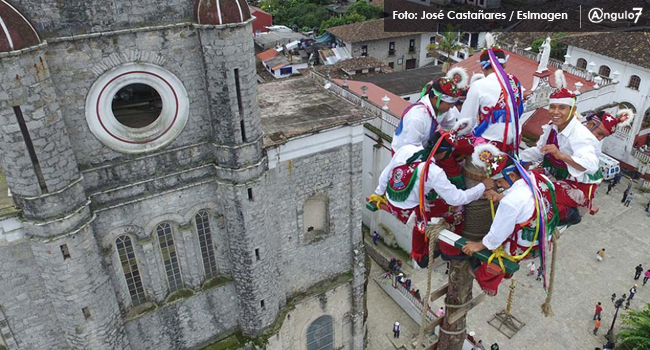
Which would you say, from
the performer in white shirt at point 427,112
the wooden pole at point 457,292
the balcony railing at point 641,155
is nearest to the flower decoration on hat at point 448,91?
the performer in white shirt at point 427,112

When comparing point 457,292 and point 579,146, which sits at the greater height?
point 579,146

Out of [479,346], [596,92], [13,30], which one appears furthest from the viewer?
[596,92]

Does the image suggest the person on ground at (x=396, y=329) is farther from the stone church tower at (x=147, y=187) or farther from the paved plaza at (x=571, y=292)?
the stone church tower at (x=147, y=187)

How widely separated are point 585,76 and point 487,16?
33778mm

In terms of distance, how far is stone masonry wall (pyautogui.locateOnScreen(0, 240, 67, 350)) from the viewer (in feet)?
54.5

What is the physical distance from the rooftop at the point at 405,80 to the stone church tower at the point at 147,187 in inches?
920

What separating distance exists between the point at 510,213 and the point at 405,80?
3912cm

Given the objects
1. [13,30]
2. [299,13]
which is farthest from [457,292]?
[299,13]

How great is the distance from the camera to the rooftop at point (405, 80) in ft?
144

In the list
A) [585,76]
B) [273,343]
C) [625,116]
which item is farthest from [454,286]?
[585,76]

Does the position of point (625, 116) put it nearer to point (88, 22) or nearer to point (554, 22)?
point (88, 22)

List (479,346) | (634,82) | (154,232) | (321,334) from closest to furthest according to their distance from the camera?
(154,232) < (321,334) < (479,346) < (634,82)

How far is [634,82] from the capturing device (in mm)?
41719

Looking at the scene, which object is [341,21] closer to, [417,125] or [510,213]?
[417,125]
